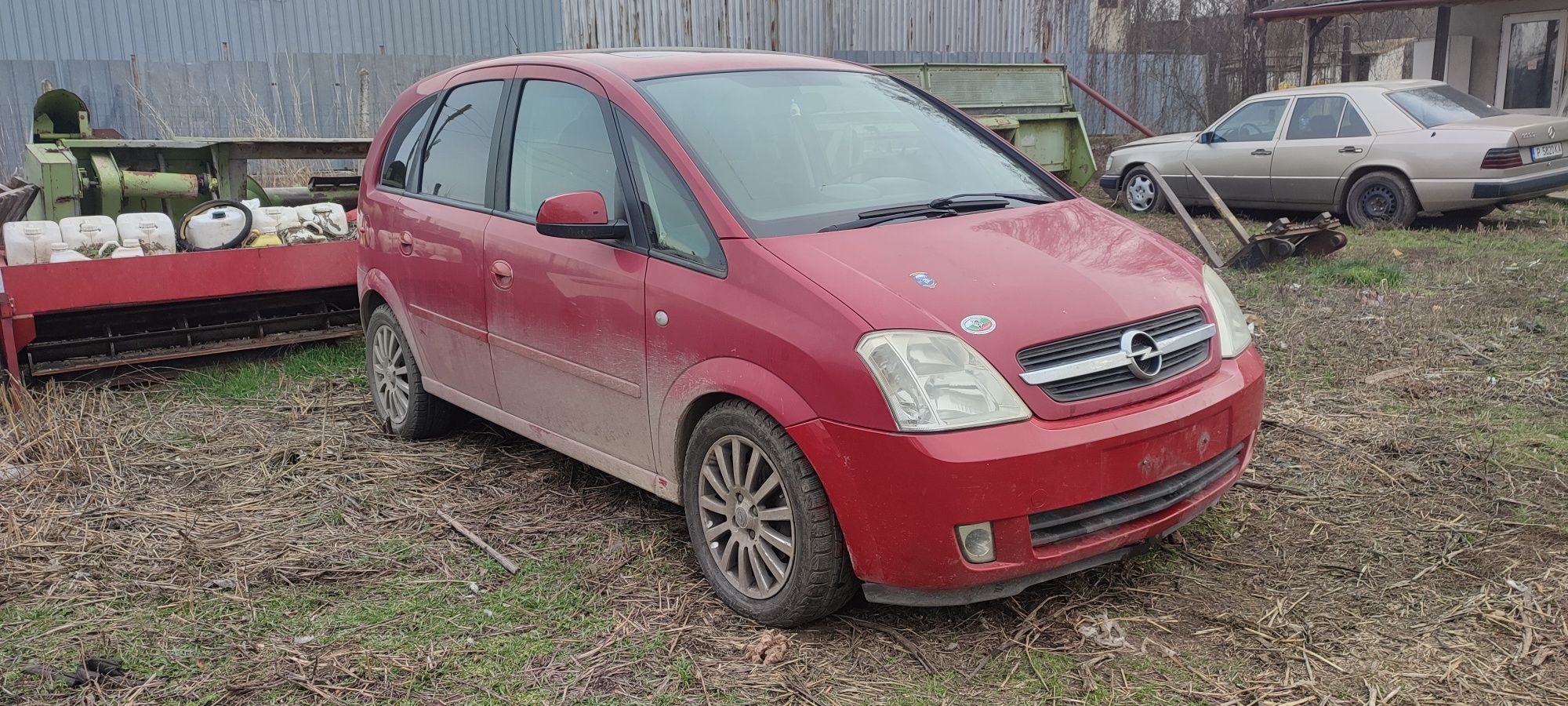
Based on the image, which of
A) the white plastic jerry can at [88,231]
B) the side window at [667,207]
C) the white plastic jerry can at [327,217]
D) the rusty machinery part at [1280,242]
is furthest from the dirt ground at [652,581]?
the rusty machinery part at [1280,242]

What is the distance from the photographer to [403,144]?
5348 millimetres

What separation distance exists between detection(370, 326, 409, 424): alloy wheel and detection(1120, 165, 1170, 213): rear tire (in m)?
9.98

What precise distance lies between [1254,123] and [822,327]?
10.8 meters

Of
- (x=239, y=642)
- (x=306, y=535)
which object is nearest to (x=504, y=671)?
(x=239, y=642)

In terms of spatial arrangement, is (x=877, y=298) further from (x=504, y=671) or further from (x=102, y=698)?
(x=102, y=698)

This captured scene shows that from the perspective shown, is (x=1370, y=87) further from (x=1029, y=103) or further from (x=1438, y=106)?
(x=1029, y=103)

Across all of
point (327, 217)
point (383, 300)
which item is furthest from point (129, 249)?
point (383, 300)

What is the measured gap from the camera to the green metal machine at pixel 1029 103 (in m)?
12.1

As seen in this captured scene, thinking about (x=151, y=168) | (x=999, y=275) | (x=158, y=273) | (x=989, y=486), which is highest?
(x=151, y=168)

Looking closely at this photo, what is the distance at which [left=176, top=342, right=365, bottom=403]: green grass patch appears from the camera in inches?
245

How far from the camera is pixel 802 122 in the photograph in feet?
13.4

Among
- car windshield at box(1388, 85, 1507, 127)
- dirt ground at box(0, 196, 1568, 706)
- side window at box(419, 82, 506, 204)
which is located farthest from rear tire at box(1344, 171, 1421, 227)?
side window at box(419, 82, 506, 204)

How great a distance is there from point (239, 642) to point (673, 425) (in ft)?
4.91

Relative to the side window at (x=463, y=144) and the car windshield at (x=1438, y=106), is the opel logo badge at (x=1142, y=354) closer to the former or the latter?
the side window at (x=463, y=144)
